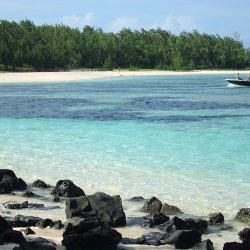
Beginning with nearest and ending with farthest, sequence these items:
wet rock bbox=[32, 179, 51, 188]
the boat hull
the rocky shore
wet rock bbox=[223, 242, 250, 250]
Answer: wet rock bbox=[223, 242, 250, 250] → the rocky shore → wet rock bbox=[32, 179, 51, 188] → the boat hull

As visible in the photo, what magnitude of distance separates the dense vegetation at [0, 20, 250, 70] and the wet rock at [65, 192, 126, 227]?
92.4 m

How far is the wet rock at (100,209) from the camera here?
9.80 meters

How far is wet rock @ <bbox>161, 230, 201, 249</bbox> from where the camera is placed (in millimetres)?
8453

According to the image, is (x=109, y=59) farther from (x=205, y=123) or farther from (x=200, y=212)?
(x=200, y=212)

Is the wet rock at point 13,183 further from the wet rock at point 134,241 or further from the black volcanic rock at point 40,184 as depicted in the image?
the wet rock at point 134,241

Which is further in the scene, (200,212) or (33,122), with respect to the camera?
(33,122)

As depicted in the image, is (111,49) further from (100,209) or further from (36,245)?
(36,245)

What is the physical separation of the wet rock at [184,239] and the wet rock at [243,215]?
6.61 feet

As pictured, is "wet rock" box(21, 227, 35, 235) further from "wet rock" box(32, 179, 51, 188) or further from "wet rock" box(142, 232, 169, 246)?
"wet rock" box(32, 179, 51, 188)

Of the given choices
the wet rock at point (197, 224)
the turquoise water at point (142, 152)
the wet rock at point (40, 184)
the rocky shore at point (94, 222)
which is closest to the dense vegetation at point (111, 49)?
the turquoise water at point (142, 152)

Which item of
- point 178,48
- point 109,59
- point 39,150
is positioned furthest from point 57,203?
point 178,48

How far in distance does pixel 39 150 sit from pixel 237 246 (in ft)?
41.7

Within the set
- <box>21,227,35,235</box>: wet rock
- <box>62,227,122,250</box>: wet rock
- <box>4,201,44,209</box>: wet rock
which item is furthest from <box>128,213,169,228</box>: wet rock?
<box>4,201,44,209</box>: wet rock

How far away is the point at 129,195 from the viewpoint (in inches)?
496
